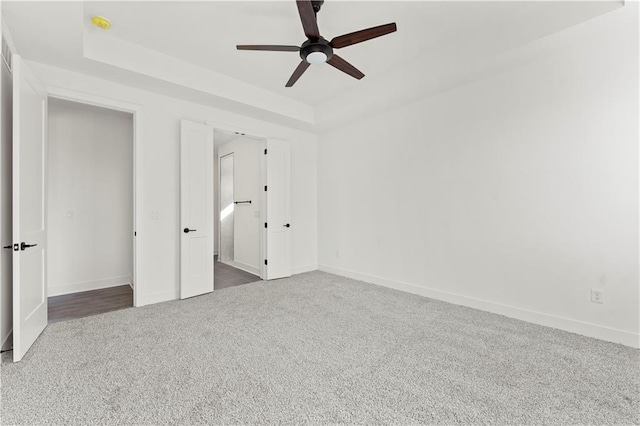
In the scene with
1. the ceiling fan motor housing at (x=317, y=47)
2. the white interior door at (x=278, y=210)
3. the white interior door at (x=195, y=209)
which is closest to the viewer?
the ceiling fan motor housing at (x=317, y=47)

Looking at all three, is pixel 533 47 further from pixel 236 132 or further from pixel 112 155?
pixel 112 155

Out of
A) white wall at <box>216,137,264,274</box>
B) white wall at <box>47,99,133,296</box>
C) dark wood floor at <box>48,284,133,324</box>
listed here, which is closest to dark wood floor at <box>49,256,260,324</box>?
dark wood floor at <box>48,284,133,324</box>

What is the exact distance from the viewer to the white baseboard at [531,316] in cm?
245

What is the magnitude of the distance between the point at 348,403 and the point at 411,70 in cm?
348

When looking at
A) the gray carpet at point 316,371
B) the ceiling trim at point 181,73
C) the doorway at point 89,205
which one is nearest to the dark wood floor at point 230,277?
the doorway at point 89,205

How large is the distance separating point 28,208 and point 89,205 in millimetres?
2103

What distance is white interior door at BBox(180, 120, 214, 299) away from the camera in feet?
12.3

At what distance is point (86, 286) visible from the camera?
4.17m

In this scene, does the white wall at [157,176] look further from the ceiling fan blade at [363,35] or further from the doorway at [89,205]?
the ceiling fan blade at [363,35]

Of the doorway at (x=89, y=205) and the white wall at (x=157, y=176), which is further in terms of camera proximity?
the doorway at (x=89, y=205)

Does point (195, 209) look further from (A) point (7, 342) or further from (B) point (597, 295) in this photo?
(B) point (597, 295)

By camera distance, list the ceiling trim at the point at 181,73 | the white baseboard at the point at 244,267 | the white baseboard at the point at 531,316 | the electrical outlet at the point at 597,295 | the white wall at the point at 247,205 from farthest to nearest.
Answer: the white wall at the point at 247,205
the white baseboard at the point at 244,267
the ceiling trim at the point at 181,73
the electrical outlet at the point at 597,295
the white baseboard at the point at 531,316

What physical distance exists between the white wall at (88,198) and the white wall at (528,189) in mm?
3866

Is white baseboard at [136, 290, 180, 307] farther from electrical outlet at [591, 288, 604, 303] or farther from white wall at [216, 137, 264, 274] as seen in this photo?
electrical outlet at [591, 288, 604, 303]
